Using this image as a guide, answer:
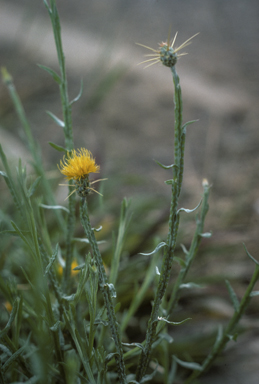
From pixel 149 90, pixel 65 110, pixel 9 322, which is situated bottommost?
pixel 9 322

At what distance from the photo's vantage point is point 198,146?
1.34 meters

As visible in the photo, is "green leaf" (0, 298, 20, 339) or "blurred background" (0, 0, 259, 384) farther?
"blurred background" (0, 0, 259, 384)

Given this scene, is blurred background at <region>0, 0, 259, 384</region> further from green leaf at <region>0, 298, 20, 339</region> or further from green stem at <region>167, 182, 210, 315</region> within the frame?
green leaf at <region>0, 298, 20, 339</region>

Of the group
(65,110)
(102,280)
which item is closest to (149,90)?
(65,110)

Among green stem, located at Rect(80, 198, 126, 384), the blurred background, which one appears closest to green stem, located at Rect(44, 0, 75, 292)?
green stem, located at Rect(80, 198, 126, 384)

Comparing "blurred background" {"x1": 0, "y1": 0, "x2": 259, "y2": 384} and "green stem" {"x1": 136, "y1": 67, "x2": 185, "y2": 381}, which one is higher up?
"blurred background" {"x1": 0, "y1": 0, "x2": 259, "y2": 384}

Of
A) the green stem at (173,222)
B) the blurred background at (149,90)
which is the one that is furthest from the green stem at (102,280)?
the blurred background at (149,90)

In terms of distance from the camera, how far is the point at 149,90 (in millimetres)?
1550

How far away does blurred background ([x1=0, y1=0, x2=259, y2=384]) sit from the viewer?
1.20m

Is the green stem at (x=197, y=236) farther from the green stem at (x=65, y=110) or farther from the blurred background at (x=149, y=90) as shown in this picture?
the blurred background at (x=149, y=90)

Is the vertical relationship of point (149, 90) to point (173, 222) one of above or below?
above

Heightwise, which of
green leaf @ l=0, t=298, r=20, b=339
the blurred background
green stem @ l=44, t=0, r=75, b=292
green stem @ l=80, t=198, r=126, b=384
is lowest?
green leaf @ l=0, t=298, r=20, b=339

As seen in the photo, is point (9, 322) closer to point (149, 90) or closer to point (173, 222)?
point (173, 222)

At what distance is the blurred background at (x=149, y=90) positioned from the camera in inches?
47.4
